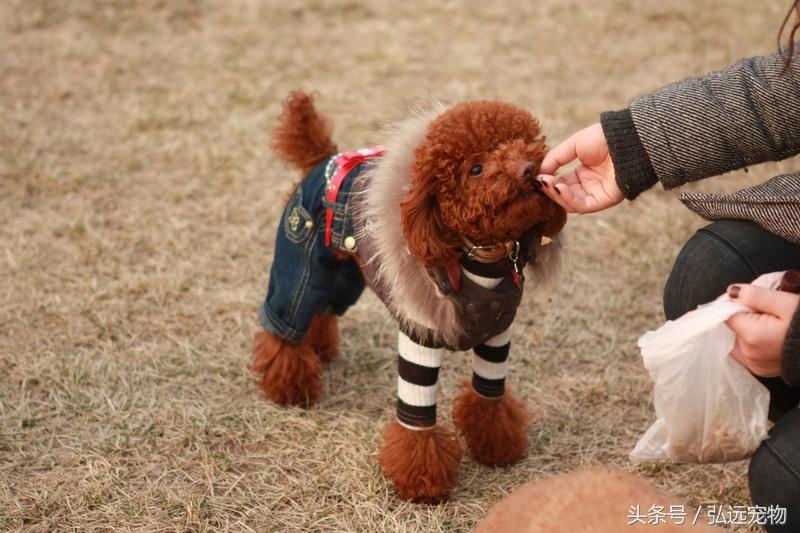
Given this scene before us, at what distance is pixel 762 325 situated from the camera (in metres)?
1.48

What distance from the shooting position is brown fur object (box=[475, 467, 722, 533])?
132 cm

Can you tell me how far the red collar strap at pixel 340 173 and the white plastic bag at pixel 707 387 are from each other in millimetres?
894

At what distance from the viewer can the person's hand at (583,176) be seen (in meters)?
1.76

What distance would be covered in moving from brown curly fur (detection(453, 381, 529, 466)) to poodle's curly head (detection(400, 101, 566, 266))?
0.60 metres

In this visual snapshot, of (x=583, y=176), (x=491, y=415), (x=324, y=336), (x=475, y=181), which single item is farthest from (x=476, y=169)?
(x=324, y=336)

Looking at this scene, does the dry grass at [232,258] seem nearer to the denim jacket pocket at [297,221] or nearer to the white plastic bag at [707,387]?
the denim jacket pocket at [297,221]

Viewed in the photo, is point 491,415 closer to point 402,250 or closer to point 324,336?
point 402,250

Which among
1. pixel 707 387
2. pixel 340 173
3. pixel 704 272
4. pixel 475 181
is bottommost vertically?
pixel 707 387

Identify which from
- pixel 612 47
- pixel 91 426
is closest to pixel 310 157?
pixel 91 426

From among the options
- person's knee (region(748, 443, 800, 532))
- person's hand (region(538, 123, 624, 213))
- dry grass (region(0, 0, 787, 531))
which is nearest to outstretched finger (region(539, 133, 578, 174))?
person's hand (region(538, 123, 624, 213))

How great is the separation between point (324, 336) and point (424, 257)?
100cm

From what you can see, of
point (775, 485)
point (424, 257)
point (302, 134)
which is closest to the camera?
point (775, 485)

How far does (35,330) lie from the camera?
282cm

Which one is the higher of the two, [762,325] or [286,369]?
[762,325]
